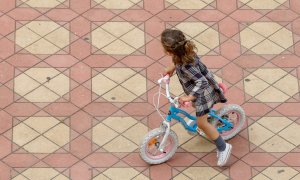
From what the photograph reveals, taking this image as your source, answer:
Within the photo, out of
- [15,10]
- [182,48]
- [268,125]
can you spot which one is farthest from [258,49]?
[15,10]

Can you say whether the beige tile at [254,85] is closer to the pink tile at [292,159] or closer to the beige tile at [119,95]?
the pink tile at [292,159]

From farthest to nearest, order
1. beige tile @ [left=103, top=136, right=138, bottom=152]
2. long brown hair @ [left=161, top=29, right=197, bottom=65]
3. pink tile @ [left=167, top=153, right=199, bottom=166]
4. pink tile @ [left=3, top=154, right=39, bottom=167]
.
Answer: beige tile @ [left=103, top=136, right=138, bottom=152], pink tile @ [left=167, top=153, right=199, bottom=166], pink tile @ [left=3, top=154, right=39, bottom=167], long brown hair @ [left=161, top=29, right=197, bottom=65]

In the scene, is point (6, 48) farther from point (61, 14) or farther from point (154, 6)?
point (154, 6)

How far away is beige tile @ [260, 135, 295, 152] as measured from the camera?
11.9 m

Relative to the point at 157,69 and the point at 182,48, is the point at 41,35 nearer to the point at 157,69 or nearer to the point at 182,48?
the point at 157,69

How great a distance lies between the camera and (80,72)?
12.8 meters

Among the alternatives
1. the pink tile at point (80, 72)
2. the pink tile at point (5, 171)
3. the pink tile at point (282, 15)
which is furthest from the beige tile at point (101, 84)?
the pink tile at point (282, 15)

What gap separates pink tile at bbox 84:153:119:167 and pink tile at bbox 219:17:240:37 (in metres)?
2.63

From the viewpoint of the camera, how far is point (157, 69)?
1288cm

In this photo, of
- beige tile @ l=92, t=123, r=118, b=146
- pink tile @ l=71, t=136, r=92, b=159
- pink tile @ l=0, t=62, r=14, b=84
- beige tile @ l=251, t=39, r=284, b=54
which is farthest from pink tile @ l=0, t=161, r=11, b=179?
beige tile @ l=251, t=39, r=284, b=54

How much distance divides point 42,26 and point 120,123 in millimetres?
2058

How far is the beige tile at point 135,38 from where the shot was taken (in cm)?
1320

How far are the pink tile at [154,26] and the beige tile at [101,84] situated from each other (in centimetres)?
104

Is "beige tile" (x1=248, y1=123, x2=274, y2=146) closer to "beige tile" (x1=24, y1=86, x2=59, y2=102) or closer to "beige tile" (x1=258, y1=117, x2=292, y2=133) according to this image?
"beige tile" (x1=258, y1=117, x2=292, y2=133)
